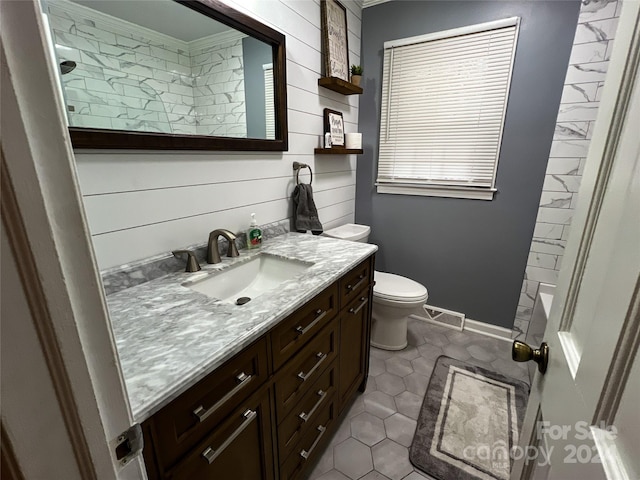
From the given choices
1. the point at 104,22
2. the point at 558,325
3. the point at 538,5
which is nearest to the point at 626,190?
the point at 558,325

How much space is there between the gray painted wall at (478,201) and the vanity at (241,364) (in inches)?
43.9

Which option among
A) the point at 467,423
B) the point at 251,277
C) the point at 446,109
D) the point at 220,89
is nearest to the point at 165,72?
the point at 220,89

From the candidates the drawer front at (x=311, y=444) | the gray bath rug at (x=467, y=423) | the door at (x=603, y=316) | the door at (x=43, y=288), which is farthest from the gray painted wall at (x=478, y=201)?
the door at (x=43, y=288)

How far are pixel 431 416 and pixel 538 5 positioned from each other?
243cm

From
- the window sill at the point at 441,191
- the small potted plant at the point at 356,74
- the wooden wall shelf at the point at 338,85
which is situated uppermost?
the small potted plant at the point at 356,74

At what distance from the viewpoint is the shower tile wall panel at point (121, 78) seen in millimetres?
863

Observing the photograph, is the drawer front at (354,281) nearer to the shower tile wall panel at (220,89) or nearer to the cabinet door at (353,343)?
the cabinet door at (353,343)

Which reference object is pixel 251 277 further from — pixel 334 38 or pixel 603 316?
pixel 334 38

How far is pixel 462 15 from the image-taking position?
1919 millimetres

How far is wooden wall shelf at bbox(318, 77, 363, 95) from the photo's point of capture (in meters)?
1.84

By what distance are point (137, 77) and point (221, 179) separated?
484 mm

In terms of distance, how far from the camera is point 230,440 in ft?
2.63

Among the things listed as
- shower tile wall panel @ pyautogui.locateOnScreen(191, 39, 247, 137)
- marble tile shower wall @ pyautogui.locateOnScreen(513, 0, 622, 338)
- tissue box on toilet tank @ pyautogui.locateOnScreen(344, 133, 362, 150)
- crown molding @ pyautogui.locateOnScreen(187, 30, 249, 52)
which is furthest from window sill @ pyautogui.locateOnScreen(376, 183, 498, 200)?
crown molding @ pyautogui.locateOnScreen(187, 30, 249, 52)

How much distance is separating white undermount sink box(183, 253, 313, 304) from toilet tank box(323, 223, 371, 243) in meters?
0.80
